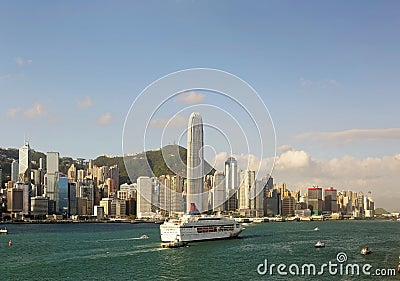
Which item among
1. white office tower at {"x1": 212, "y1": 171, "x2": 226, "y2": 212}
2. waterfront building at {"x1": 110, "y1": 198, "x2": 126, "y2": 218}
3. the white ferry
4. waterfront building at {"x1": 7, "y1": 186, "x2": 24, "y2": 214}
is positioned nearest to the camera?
the white ferry

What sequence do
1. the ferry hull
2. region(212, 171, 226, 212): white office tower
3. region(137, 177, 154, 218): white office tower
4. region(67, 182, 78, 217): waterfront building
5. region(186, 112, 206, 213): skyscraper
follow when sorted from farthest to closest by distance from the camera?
region(67, 182, 78, 217): waterfront building, region(137, 177, 154, 218): white office tower, region(212, 171, 226, 212): white office tower, region(186, 112, 206, 213): skyscraper, the ferry hull

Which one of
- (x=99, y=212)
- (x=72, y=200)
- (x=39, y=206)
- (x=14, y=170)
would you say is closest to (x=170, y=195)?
(x=99, y=212)

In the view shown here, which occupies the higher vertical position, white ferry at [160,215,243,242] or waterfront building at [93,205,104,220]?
white ferry at [160,215,243,242]

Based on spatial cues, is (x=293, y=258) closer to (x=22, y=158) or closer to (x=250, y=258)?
(x=250, y=258)

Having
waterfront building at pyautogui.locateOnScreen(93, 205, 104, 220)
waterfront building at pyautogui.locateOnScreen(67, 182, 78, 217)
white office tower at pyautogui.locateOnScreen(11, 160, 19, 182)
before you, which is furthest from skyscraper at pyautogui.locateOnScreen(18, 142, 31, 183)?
waterfront building at pyautogui.locateOnScreen(93, 205, 104, 220)

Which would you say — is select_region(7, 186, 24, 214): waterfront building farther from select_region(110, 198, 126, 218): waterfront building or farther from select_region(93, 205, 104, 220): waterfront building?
select_region(110, 198, 126, 218): waterfront building

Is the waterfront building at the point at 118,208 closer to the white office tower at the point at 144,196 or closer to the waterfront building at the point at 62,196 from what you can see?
the white office tower at the point at 144,196

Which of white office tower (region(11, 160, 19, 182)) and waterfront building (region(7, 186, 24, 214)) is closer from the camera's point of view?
waterfront building (region(7, 186, 24, 214))

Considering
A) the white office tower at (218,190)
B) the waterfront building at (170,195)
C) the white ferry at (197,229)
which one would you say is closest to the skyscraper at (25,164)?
the waterfront building at (170,195)

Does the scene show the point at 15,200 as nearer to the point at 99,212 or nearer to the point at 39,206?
the point at 39,206
